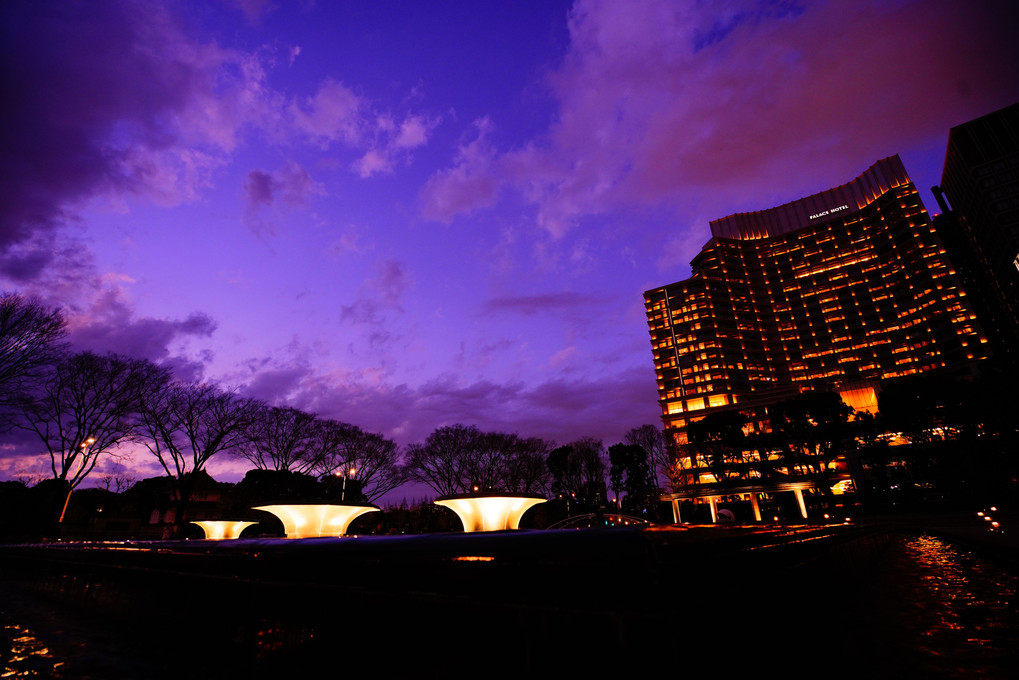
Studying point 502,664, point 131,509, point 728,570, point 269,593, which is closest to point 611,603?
point 502,664

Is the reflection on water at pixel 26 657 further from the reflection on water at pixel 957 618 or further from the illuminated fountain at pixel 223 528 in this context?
the illuminated fountain at pixel 223 528

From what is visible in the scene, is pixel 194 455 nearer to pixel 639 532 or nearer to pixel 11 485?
pixel 11 485

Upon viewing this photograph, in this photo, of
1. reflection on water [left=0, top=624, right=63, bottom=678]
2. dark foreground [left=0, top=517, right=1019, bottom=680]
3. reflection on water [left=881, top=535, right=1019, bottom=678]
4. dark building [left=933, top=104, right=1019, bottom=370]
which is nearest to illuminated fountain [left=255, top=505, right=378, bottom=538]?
dark foreground [left=0, top=517, right=1019, bottom=680]

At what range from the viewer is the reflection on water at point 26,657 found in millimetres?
2459

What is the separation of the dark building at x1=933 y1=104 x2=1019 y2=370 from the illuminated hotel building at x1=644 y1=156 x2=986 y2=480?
23.2 ft

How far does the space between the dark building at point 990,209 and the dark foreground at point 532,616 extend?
93502 millimetres

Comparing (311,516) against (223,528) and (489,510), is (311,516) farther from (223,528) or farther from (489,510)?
(223,528)

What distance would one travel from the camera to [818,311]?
92.5 m

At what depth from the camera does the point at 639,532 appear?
200 centimetres

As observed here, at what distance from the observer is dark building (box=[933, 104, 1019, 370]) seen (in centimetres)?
7012

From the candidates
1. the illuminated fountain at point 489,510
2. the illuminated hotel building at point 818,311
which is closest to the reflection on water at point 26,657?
the illuminated fountain at point 489,510

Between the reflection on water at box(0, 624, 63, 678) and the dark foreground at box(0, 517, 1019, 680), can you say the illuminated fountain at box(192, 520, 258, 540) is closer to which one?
the dark foreground at box(0, 517, 1019, 680)

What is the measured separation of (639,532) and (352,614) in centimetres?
195

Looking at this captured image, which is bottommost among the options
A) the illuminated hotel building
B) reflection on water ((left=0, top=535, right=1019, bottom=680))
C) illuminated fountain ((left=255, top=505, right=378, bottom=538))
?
reflection on water ((left=0, top=535, right=1019, bottom=680))
